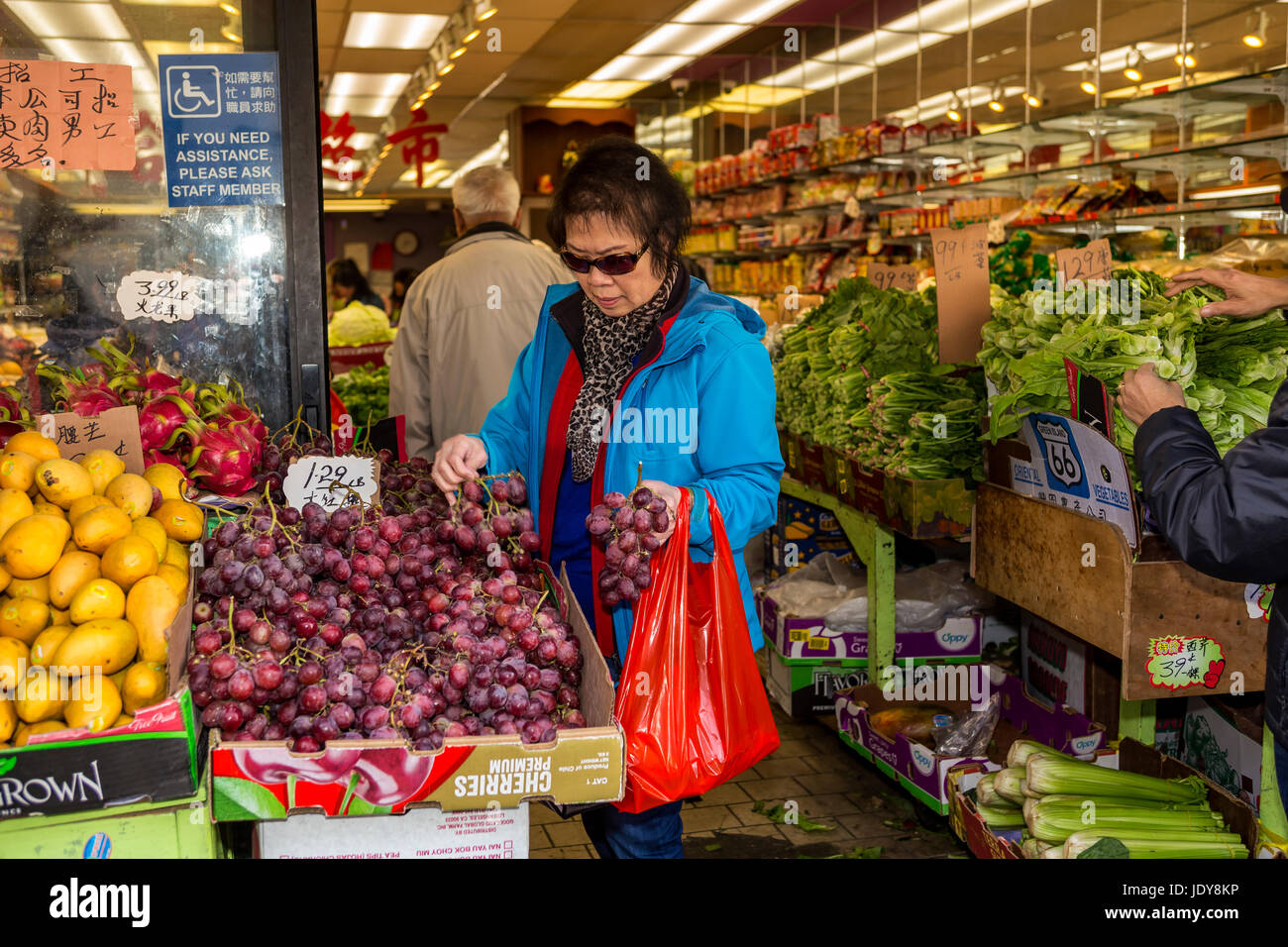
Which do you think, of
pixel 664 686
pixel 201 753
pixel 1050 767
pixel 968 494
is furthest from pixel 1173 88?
pixel 201 753

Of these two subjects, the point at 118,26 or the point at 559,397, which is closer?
the point at 559,397

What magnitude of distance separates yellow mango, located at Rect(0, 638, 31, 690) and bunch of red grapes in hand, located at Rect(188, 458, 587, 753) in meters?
0.22

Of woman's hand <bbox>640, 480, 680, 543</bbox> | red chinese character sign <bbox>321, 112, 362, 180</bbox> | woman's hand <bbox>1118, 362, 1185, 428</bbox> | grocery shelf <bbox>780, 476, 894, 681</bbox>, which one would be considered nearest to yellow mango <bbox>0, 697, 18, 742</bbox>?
woman's hand <bbox>640, 480, 680, 543</bbox>

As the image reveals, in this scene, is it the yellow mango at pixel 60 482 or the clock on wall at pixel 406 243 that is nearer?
the yellow mango at pixel 60 482

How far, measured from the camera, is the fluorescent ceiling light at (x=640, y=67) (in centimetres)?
1036

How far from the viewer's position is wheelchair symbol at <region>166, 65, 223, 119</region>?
271cm

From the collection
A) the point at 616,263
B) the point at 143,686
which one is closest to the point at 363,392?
the point at 616,263

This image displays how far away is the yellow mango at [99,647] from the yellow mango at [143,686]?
0.08 ft

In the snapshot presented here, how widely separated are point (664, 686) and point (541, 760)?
0.32 meters

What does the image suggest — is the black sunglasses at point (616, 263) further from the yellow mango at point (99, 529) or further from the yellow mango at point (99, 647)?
the yellow mango at point (99, 647)

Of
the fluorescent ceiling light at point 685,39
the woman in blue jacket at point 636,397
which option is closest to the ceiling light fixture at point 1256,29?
the fluorescent ceiling light at point 685,39

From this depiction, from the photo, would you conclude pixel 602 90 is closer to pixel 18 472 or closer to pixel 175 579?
pixel 18 472

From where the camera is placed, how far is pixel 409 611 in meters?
1.76
